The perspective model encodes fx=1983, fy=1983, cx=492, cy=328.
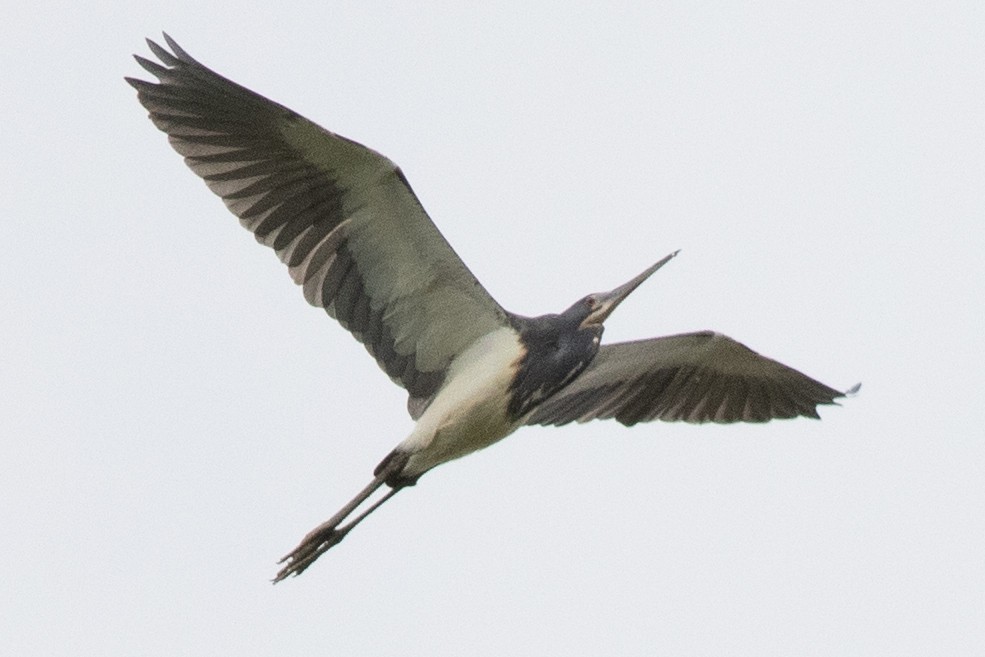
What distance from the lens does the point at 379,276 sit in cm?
1207

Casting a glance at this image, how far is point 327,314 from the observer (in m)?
12.2

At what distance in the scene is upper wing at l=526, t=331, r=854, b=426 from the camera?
43.7 ft

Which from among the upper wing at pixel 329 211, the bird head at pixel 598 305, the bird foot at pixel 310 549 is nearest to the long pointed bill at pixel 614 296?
the bird head at pixel 598 305

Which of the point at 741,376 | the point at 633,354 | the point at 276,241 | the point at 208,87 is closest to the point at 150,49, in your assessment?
the point at 208,87

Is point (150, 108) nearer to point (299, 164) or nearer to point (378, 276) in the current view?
point (299, 164)

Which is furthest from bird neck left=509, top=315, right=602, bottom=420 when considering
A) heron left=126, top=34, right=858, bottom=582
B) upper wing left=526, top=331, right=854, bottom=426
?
upper wing left=526, top=331, right=854, bottom=426

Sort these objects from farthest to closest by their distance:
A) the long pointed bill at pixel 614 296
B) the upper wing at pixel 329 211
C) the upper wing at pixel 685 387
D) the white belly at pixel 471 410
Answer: the upper wing at pixel 685 387, the long pointed bill at pixel 614 296, the white belly at pixel 471 410, the upper wing at pixel 329 211

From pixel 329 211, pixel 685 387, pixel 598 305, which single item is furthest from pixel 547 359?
pixel 685 387

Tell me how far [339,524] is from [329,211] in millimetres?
1957

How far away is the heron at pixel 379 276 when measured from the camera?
38.3 feet

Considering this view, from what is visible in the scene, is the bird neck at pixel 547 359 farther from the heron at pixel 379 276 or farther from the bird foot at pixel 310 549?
the bird foot at pixel 310 549

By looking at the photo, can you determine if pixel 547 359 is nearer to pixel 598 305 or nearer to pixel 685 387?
pixel 598 305

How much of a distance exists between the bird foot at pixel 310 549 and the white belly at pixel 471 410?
24.5 inches

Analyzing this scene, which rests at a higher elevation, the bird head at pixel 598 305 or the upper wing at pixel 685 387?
the bird head at pixel 598 305
